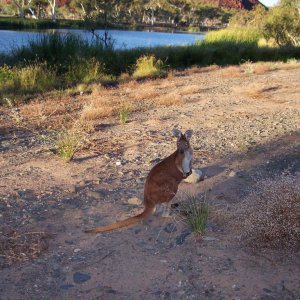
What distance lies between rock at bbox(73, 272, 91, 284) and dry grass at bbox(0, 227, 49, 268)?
497 millimetres

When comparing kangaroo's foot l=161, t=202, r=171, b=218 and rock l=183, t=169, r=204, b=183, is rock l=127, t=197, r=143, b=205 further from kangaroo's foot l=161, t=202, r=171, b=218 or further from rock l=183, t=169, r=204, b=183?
rock l=183, t=169, r=204, b=183

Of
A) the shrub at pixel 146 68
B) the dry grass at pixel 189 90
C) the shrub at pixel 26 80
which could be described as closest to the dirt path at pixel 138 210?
the dry grass at pixel 189 90

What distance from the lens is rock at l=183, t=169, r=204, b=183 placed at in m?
6.14

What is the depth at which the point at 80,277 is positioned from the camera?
158 inches

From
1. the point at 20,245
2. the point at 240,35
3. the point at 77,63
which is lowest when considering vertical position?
the point at 20,245

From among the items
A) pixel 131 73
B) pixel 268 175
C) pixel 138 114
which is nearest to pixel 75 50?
pixel 131 73

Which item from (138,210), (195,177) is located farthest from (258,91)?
(138,210)

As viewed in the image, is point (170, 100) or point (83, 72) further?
point (83, 72)

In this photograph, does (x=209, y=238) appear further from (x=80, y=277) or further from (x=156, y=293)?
(x=80, y=277)

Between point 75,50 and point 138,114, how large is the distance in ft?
28.2

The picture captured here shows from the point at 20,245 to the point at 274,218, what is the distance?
7.77 ft

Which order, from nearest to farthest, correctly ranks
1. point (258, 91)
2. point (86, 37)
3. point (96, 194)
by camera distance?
point (96, 194)
point (258, 91)
point (86, 37)

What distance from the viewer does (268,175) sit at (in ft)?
21.3

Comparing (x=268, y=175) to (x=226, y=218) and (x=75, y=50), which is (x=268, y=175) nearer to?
(x=226, y=218)
